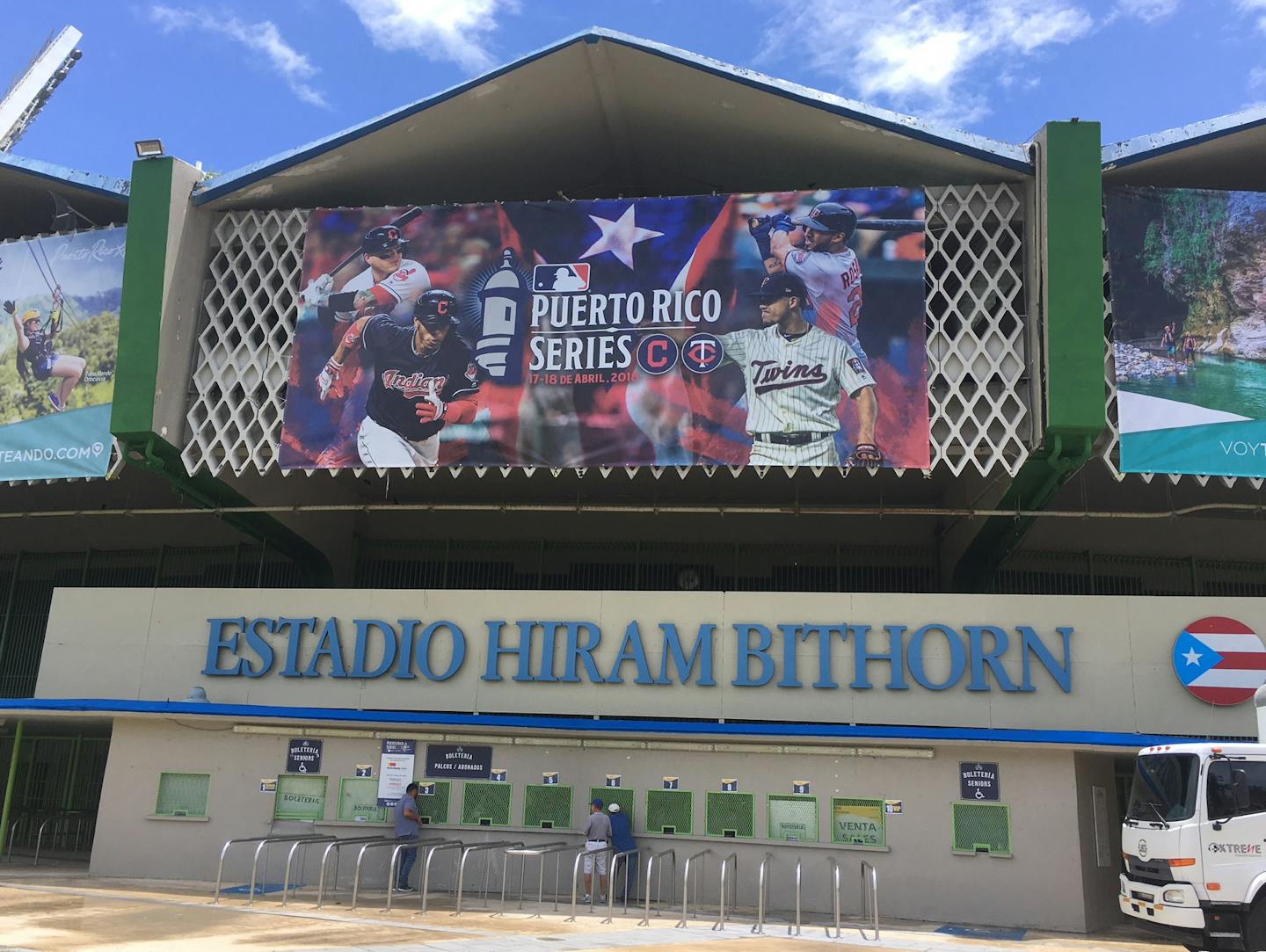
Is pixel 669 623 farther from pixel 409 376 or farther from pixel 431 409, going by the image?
pixel 409 376

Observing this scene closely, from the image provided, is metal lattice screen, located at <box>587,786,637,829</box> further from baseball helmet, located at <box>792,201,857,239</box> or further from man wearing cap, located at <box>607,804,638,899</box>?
baseball helmet, located at <box>792,201,857,239</box>

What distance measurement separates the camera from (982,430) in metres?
16.6

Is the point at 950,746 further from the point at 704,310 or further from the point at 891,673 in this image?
the point at 704,310

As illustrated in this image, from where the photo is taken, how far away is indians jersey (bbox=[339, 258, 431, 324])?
1839 cm

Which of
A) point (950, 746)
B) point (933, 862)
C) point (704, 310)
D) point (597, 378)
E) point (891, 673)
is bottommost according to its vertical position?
point (933, 862)

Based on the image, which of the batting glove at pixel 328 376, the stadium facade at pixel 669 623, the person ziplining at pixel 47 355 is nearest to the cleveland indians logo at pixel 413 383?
the batting glove at pixel 328 376

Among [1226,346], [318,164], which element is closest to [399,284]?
[318,164]

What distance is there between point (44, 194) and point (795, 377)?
14.6 meters

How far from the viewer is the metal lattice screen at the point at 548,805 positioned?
629 inches

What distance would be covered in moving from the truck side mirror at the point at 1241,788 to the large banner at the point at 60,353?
16.4 m

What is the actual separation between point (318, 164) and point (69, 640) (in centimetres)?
872

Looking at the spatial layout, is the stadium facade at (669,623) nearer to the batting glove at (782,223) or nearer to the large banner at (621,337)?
the large banner at (621,337)

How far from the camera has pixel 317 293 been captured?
1870 centimetres

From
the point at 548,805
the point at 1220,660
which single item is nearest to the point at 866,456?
the point at 1220,660
